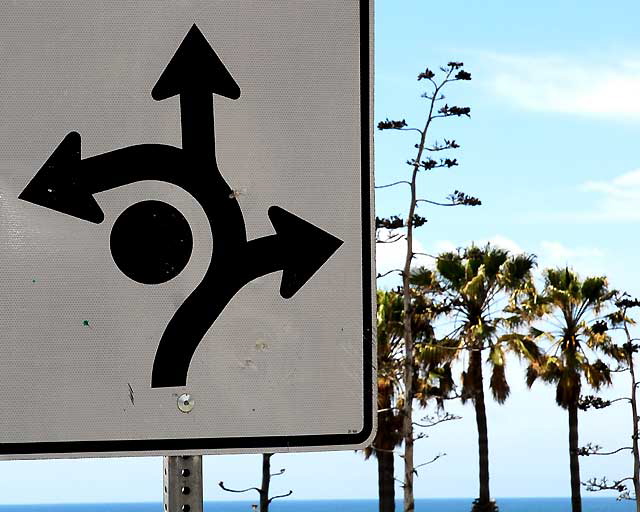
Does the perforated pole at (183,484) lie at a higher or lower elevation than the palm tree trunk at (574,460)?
higher

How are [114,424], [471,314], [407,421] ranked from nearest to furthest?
[114,424] < [407,421] < [471,314]

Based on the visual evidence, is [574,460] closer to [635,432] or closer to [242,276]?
[635,432]

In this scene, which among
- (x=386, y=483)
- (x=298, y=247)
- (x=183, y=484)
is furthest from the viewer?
(x=386, y=483)

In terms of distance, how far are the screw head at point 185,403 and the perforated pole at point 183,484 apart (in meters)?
0.08

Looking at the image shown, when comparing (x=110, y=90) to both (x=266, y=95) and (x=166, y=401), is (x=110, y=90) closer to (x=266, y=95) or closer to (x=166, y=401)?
(x=266, y=95)

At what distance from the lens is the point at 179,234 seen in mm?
1837

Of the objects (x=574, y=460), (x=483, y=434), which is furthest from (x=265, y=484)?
(x=574, y=460)

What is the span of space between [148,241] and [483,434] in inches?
1381

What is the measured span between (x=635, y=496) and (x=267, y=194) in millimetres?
28757

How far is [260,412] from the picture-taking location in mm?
1835

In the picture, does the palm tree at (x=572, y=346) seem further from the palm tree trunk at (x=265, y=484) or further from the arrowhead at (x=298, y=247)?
the arrowhead at (x=298, y=247)

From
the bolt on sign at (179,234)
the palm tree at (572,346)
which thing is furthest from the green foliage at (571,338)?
the bolt on sign at (179,234)

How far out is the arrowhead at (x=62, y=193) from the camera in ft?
6.02


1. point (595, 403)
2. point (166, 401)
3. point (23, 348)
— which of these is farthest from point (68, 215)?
point (595, 403)
